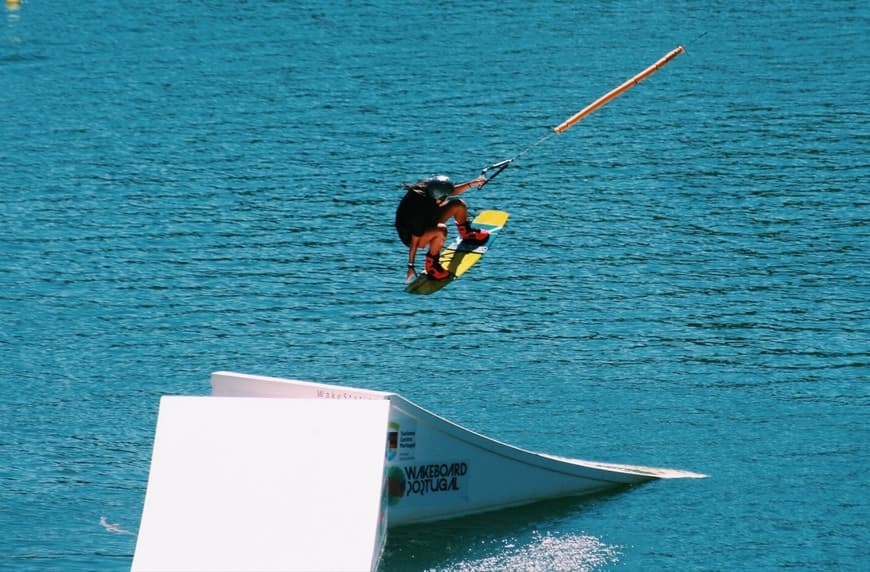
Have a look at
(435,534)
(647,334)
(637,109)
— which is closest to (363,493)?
(435,534)

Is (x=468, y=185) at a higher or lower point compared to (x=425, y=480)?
higher

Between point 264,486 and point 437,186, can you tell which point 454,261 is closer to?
point 437,186

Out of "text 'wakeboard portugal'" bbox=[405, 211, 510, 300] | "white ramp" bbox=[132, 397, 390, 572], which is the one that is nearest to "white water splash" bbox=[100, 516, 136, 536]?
"white ramp" bbox=[132, 397, 390, 572]

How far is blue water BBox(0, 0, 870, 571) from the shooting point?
28.1 metres

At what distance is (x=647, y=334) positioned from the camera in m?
35.5

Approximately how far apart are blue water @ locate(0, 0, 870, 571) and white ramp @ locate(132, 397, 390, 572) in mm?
4332

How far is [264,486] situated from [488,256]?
20068 millimetres

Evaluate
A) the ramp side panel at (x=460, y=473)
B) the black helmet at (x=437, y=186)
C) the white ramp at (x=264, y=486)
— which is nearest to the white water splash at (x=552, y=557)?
the ramp side panel at (x=460, y=473)

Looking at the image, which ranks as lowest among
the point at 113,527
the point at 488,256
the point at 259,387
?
the point at 113,527

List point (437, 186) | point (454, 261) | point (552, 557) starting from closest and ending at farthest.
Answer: point (552, 557), point (437, 186), point (454, 261)

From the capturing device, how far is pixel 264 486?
21.6 metres

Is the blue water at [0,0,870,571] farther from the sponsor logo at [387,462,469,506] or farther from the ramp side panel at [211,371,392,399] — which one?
Answer: the ramp side panel at [211,371,392,399]

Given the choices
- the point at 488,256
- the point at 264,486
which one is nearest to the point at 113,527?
the point at 264,486

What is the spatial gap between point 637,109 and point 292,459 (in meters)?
32.6
